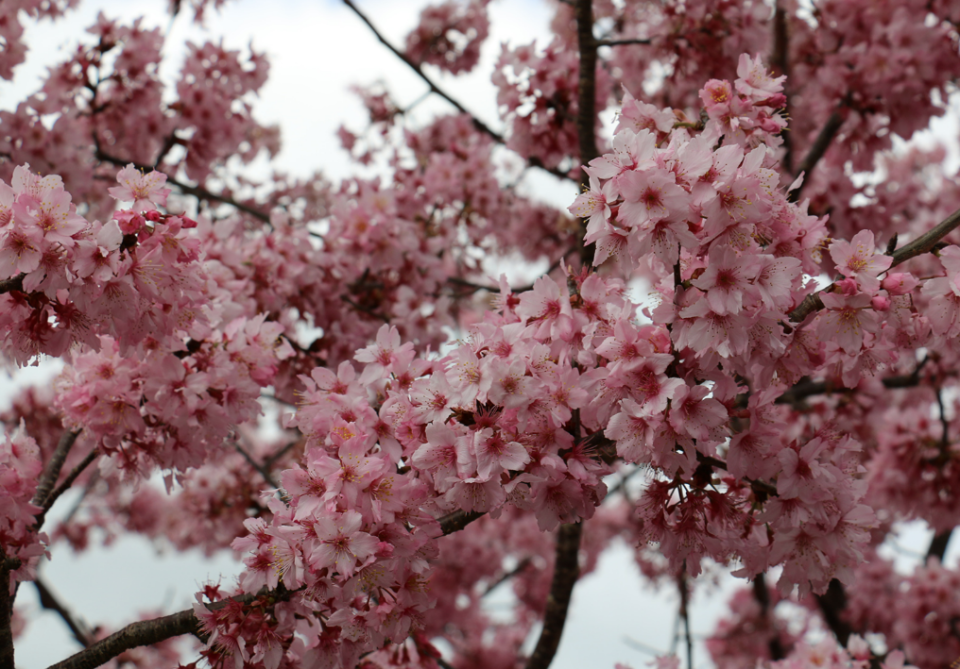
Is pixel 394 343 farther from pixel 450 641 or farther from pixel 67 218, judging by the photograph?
pixel 450 641

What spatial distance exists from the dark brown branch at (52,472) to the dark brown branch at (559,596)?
2.66m

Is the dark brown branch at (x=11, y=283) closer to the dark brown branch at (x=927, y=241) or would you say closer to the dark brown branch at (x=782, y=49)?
the dark brown branch at (x=927, y=241)

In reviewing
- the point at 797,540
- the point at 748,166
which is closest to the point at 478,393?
the point at 748,166

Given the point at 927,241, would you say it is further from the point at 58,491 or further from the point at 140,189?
the point at 58,491

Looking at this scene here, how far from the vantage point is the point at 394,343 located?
2830 mm

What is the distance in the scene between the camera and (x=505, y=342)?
2383mm

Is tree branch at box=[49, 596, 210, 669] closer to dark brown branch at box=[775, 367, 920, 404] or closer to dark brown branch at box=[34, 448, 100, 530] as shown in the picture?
dark brown branch at box=[34, 448, 100, 530]

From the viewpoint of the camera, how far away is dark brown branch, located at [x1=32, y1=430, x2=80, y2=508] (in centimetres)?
345

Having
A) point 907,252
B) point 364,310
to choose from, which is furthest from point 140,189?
point 907,252

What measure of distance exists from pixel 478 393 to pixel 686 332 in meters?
0.62

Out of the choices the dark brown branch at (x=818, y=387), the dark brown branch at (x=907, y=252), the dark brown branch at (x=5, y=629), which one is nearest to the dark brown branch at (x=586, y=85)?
the dark brown branch at (x=818, y=387)

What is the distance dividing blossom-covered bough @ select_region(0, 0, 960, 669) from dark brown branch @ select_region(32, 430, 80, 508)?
27 millimetres

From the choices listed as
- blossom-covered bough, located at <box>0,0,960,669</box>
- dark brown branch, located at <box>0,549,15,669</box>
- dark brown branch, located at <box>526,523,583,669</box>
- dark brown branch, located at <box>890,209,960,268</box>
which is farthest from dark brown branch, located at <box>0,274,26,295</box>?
dark brown branch, located at <box>526,523,583,669</box>

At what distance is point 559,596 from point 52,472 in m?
2.84
